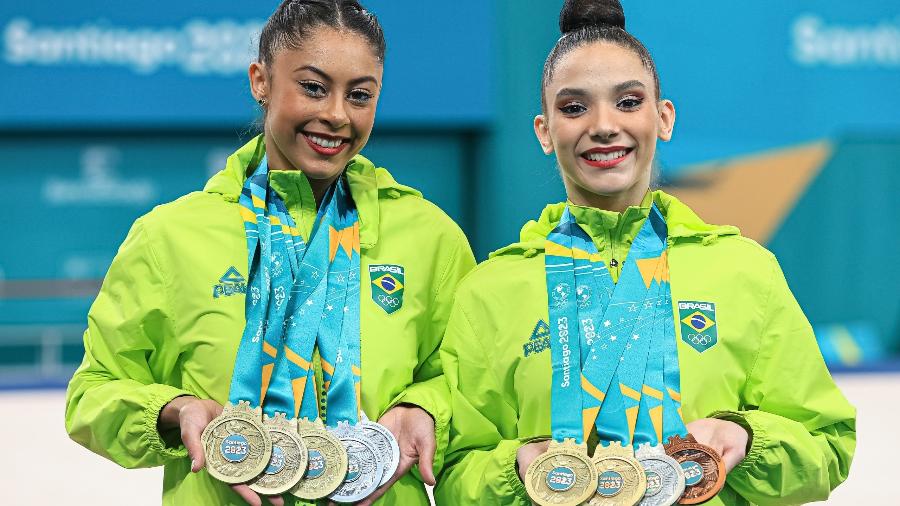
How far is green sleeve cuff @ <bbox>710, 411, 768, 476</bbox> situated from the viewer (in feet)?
7.90

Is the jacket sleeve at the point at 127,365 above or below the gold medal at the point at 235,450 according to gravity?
above

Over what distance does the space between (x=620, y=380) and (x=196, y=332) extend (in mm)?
896

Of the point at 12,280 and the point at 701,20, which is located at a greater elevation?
the point at 701,20

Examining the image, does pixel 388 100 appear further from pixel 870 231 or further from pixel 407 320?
pixel 407 320

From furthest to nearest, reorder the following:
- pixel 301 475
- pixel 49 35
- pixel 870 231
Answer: pixel 870 231, pixel 49 35, pixel 301 475

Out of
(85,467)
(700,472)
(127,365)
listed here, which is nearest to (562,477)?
(700,472)

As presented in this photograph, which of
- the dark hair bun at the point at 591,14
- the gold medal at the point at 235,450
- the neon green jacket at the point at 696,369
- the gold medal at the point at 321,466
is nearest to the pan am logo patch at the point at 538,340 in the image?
the neon green jacket at the point at 696,369

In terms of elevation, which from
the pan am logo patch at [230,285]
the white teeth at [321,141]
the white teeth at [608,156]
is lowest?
the pan am logo patch at [230,285]

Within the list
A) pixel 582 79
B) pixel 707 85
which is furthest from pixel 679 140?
pixel 582 79

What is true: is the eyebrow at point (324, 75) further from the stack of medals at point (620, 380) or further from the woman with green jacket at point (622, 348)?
the stack of medals at point (620, 380)

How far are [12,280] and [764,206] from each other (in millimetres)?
5260

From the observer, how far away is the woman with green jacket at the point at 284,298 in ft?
8.66

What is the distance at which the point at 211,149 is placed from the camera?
9.05 metres

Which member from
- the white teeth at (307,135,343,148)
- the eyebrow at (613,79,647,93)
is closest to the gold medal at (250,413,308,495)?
the white teeth at (307,135,343,148)
